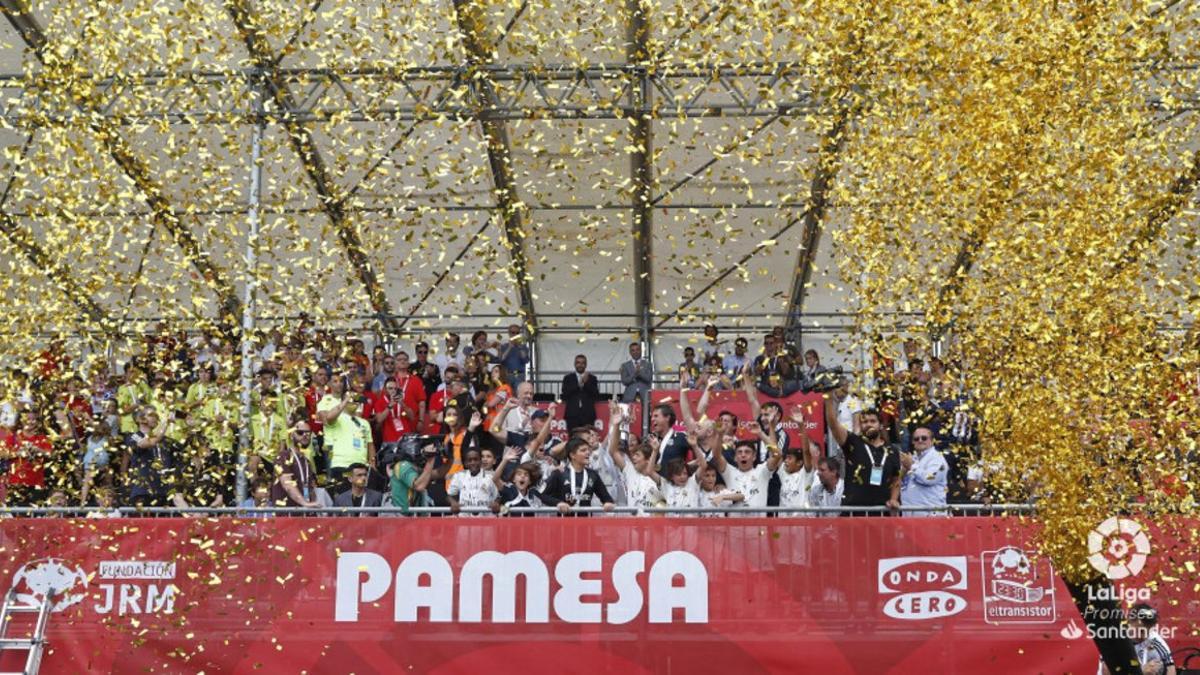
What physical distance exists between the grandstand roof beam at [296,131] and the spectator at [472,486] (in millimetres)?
2018

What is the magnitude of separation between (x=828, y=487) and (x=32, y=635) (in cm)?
694

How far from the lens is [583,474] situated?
1355 centimetres

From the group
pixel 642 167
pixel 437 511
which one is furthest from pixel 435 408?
pixel 437 511

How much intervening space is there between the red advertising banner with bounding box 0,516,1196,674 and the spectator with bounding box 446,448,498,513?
124 cm

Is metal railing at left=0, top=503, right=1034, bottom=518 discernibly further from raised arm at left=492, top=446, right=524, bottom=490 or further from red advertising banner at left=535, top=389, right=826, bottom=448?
red advertising banner at left=535, top=389, right=826, bottom=448

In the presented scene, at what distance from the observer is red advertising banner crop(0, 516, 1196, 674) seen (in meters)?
12.3

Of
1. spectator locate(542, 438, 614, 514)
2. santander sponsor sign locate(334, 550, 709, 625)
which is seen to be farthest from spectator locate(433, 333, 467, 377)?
santander sponsor sign locate(334, 550, 709, 625)

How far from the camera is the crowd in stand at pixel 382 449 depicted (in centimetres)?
1273

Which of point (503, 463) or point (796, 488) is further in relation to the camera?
point (503, 463)

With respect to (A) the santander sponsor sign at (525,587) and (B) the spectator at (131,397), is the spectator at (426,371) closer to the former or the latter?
(B) the spectator at (131,397)

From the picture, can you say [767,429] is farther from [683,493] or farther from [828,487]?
[683,493]

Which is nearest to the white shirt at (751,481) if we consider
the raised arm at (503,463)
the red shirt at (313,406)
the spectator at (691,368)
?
the raised arm at (503,463)

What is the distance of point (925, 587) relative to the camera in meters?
12.3

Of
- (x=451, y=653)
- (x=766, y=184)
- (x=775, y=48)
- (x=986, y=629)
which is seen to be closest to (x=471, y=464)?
(x=451, y=653)
